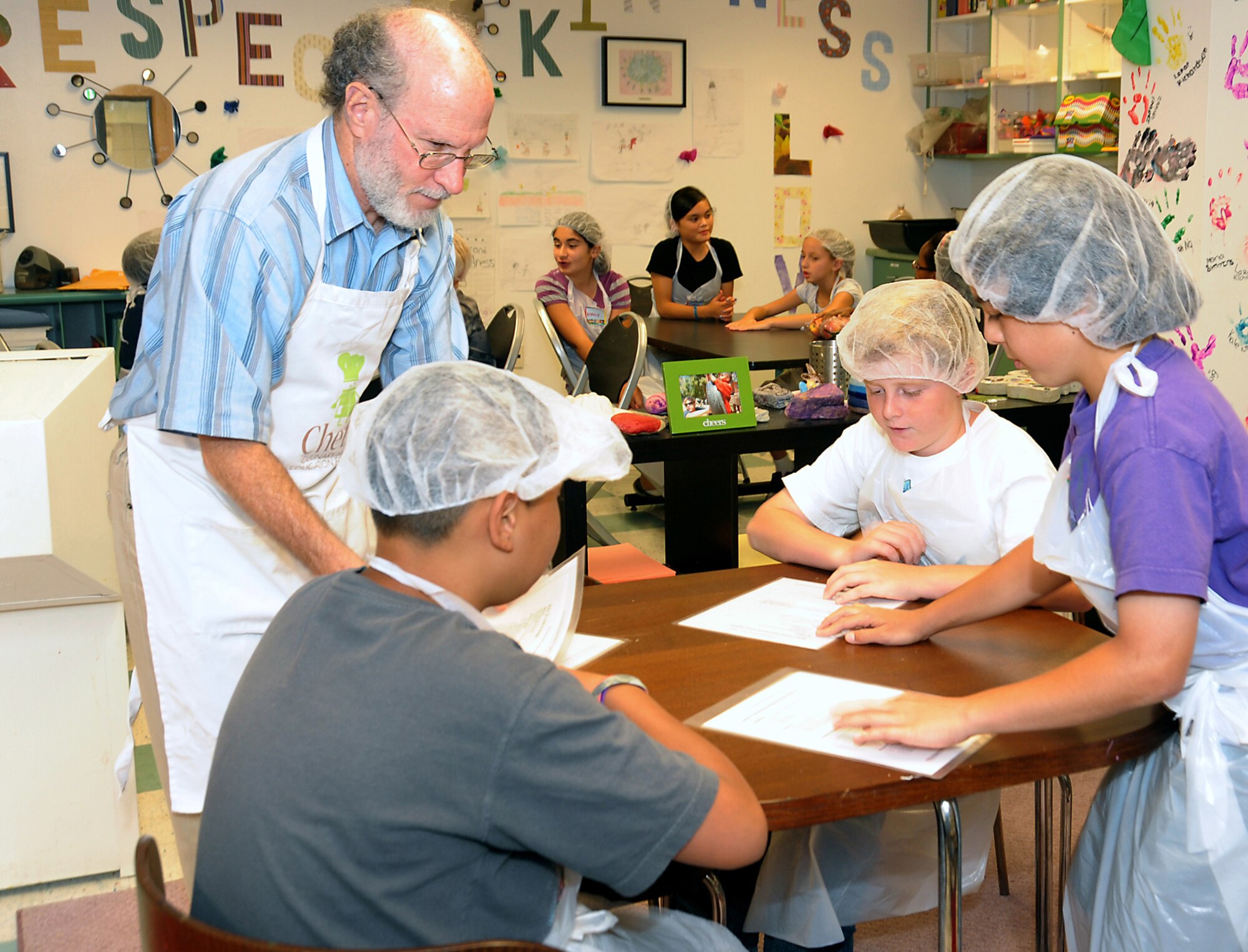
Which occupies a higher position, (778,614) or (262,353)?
(262,353)

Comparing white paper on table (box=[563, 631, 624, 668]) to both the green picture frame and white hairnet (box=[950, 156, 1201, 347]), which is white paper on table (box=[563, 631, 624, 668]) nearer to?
white hairnet (box=[950, 156, 1201, 347])

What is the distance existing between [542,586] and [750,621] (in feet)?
1.09

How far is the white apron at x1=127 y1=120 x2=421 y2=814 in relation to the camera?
1624mm

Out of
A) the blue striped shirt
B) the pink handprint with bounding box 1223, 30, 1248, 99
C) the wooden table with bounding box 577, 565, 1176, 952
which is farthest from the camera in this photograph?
the pink handprint with bounding box 1223, 30, 1248, 99

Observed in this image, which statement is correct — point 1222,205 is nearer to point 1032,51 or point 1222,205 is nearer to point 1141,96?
point 1141,96

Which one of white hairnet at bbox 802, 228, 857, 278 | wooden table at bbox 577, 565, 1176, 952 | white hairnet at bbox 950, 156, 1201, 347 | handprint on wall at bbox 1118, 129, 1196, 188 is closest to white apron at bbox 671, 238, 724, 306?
→ white hairnet at bbox 802, 228, 857, 278

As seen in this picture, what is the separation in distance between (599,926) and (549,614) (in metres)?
0.45

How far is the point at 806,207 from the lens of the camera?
6949 mm

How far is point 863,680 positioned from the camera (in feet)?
4.76

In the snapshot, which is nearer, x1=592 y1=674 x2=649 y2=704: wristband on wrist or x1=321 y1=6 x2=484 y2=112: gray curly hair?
x1=592 y1=674 x2=649 y2=704: wristband on wrist

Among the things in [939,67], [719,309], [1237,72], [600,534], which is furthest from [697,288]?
[1237,72]

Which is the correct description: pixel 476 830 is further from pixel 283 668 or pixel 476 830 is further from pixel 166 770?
pixel 166 770

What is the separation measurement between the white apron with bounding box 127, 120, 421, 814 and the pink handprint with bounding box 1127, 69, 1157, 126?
3.49 metres

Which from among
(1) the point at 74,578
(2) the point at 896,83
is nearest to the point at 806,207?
(2) the point at 896,83
